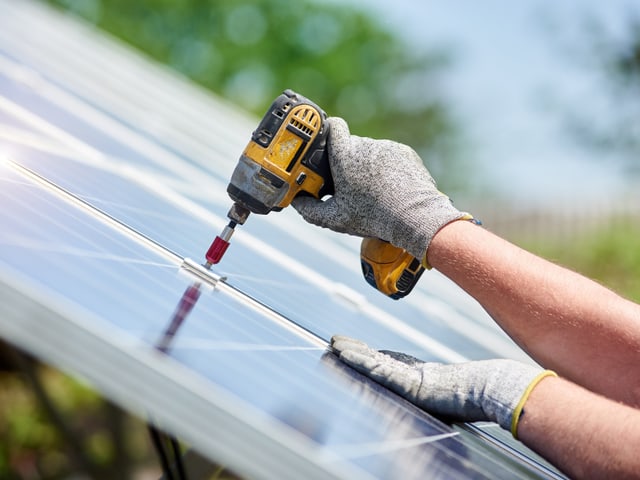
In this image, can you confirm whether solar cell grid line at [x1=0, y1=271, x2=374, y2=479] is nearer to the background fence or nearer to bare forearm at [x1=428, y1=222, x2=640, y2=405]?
bare forearm at [x1=428, y1=222, x2=640, y2=405]

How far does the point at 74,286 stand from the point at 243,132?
24.2ft

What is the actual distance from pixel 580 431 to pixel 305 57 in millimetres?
34375

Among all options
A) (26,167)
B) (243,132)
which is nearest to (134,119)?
(243,132)

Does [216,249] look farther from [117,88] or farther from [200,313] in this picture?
[117,88]

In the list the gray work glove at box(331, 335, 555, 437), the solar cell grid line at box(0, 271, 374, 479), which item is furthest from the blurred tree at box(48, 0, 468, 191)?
the solar cell grid line at box(0, 271, 374, 479)

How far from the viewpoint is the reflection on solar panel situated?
1527 mm

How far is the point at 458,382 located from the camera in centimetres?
257

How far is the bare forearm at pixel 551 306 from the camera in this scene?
2.71 m

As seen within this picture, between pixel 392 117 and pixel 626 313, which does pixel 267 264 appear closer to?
pixel 626 313

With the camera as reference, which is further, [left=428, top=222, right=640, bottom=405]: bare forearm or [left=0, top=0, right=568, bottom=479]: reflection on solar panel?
[left=428, top=222, right=640, bottom=405]: bare forearm

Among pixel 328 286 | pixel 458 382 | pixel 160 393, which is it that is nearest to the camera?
pixel 160 393

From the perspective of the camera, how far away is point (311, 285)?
12.6 ft

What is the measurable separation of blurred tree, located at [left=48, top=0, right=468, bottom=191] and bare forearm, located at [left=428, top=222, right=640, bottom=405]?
29939mm

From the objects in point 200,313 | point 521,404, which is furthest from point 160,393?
point 521,404
